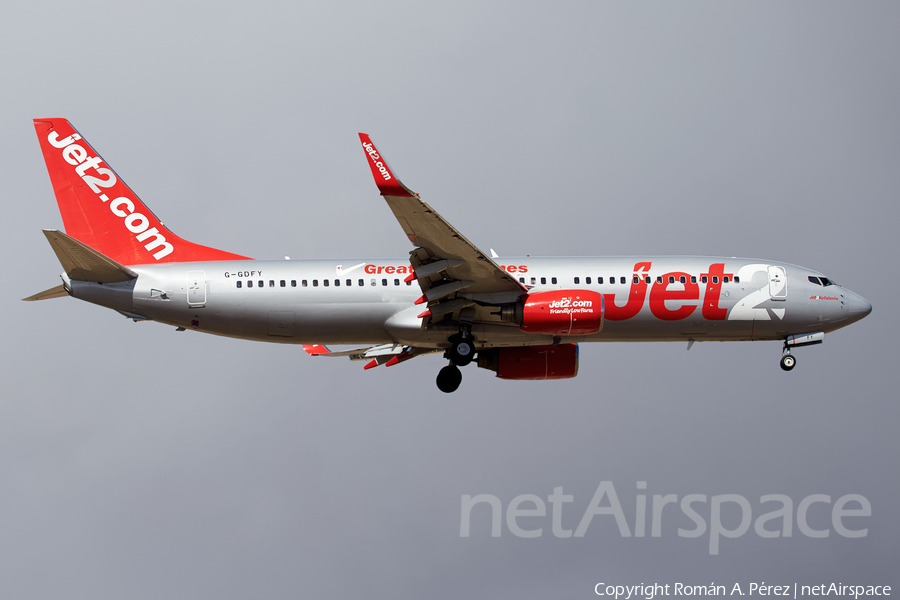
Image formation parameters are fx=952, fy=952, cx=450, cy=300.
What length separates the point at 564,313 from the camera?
110 ft

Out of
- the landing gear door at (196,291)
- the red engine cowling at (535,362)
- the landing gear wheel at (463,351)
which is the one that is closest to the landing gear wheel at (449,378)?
the landing gear wheel at (463,351)

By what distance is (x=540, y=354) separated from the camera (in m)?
38.4

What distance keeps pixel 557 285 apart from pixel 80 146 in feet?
64.4

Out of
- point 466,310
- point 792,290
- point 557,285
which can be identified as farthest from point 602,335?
point 792,290

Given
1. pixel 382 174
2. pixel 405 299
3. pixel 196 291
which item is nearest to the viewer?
pixel 382 174

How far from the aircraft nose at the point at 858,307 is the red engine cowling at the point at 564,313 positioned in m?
11.4

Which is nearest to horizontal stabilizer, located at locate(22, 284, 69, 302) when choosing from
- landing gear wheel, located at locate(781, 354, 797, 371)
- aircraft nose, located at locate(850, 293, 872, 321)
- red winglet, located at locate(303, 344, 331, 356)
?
red winglet, located at locate(303, 344, 331, 356)

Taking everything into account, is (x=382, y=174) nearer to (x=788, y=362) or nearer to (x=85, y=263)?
(x=85, y=263)

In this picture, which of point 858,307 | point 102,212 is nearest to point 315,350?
point 102,212

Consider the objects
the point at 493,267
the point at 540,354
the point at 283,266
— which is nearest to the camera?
the point at 493,267

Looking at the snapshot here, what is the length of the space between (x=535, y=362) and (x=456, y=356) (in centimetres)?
416

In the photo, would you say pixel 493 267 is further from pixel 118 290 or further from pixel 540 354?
pixel 118 290

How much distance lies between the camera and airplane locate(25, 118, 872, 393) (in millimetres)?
33969

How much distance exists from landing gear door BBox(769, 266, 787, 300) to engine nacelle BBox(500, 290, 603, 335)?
7687 mm
